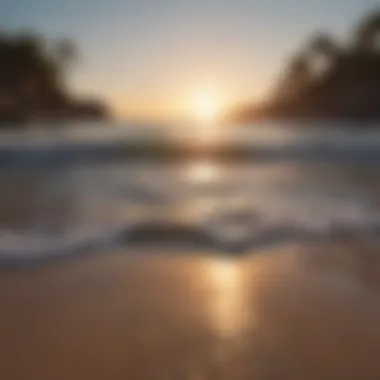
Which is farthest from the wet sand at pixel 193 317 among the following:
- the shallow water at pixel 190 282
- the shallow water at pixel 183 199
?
the shallow water at pixel 183 199

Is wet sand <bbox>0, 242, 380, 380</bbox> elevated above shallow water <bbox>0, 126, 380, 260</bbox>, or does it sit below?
below

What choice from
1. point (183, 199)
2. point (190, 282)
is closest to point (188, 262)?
point (190, 282)

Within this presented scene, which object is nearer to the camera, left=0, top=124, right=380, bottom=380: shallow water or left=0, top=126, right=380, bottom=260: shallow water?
left=0, top=124, right=380, bottom=380: shallow water

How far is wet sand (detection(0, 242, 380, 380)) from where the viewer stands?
0.60m

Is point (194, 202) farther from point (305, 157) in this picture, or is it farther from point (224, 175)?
point (305, 157)

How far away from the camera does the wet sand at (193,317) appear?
596mm

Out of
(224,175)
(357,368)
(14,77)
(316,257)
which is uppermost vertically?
(14,77)

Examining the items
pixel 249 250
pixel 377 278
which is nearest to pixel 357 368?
pixel 377 278

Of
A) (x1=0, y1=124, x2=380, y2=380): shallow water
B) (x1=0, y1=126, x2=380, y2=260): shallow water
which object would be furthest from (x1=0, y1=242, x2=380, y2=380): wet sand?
(x1=0, y1=126, x2=380, y2=260): shallow water

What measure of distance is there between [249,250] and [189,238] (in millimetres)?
156

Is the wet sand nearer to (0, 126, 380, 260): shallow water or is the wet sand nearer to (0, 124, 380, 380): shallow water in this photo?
(0, 124, 380, 380): shallow water

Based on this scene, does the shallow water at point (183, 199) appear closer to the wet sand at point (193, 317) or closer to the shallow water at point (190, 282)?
the shallow water at point (190, 282)

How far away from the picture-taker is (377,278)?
905 millimetres

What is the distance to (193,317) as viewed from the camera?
0.73 m
